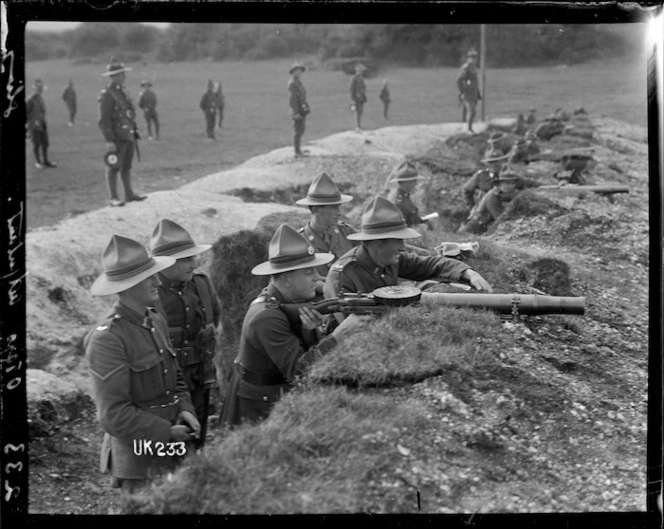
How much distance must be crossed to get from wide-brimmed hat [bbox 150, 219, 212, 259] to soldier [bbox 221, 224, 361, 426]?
1.24 meters

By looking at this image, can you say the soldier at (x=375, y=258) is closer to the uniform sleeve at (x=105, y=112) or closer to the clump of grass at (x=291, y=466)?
the clump of grass at (x=291, y=466)

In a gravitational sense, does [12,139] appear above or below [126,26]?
below

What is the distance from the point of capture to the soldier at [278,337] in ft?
22.9

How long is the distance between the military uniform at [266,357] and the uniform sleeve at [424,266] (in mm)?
1990

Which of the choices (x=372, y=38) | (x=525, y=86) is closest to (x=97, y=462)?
(x=372, y=38)

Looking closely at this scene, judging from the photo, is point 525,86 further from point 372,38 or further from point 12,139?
point 12,139

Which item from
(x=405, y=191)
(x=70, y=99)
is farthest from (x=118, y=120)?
(x=405, y=191)

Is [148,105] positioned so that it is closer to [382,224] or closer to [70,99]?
[70,99]

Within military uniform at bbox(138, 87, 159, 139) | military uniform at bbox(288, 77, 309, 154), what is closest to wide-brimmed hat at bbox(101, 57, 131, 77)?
military uniform at bbox(138, 87, 159, 139)

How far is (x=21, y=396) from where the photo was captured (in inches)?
242

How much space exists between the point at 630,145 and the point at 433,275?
397 inches

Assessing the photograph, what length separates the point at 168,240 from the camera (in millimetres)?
8258

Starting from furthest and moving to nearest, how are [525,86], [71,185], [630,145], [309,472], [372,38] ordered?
[630,145] → [525,86] → [71,185] → [372,38] → [309,472]

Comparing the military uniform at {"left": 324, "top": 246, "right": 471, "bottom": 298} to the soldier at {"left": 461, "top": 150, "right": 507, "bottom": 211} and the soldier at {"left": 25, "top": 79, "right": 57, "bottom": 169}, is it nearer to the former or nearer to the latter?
the soldier at {"left": 25, "top": 79, "right": 57, "bottom": 169}
